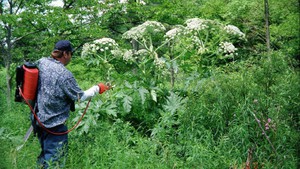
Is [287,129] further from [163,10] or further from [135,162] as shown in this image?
[163,10]

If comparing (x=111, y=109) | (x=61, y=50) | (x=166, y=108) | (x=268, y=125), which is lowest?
(x=111, y=109)

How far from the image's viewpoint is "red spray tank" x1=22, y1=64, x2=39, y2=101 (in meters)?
4.08

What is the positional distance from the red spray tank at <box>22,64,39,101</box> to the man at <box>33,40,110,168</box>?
0.07m

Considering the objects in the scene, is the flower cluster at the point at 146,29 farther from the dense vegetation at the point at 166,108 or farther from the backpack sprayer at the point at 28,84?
the backpack sprayer at the point at 28,84

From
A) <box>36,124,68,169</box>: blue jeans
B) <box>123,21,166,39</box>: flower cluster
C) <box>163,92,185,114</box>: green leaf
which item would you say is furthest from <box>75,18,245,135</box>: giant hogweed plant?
<box>36,124,68,169</box>: blue jeans

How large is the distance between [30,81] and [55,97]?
1.10 feet

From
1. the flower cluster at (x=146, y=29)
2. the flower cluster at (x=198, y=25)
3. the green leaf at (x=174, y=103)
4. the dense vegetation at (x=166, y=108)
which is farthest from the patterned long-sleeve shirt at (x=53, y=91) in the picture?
the flower cluster at (x=198, y=25)

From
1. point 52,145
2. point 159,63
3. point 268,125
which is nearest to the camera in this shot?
point 52,145

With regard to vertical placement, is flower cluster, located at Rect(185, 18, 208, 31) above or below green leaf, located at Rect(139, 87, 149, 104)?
above

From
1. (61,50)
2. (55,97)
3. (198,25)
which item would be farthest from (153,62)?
(55,97)

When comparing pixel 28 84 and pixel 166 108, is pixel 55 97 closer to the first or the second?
pixel 28 84

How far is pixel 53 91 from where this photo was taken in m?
4.14

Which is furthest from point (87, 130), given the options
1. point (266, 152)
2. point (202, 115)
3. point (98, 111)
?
point (266, 152)

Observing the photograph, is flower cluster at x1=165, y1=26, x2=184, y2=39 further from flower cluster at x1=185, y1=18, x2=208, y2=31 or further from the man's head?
the man's head
